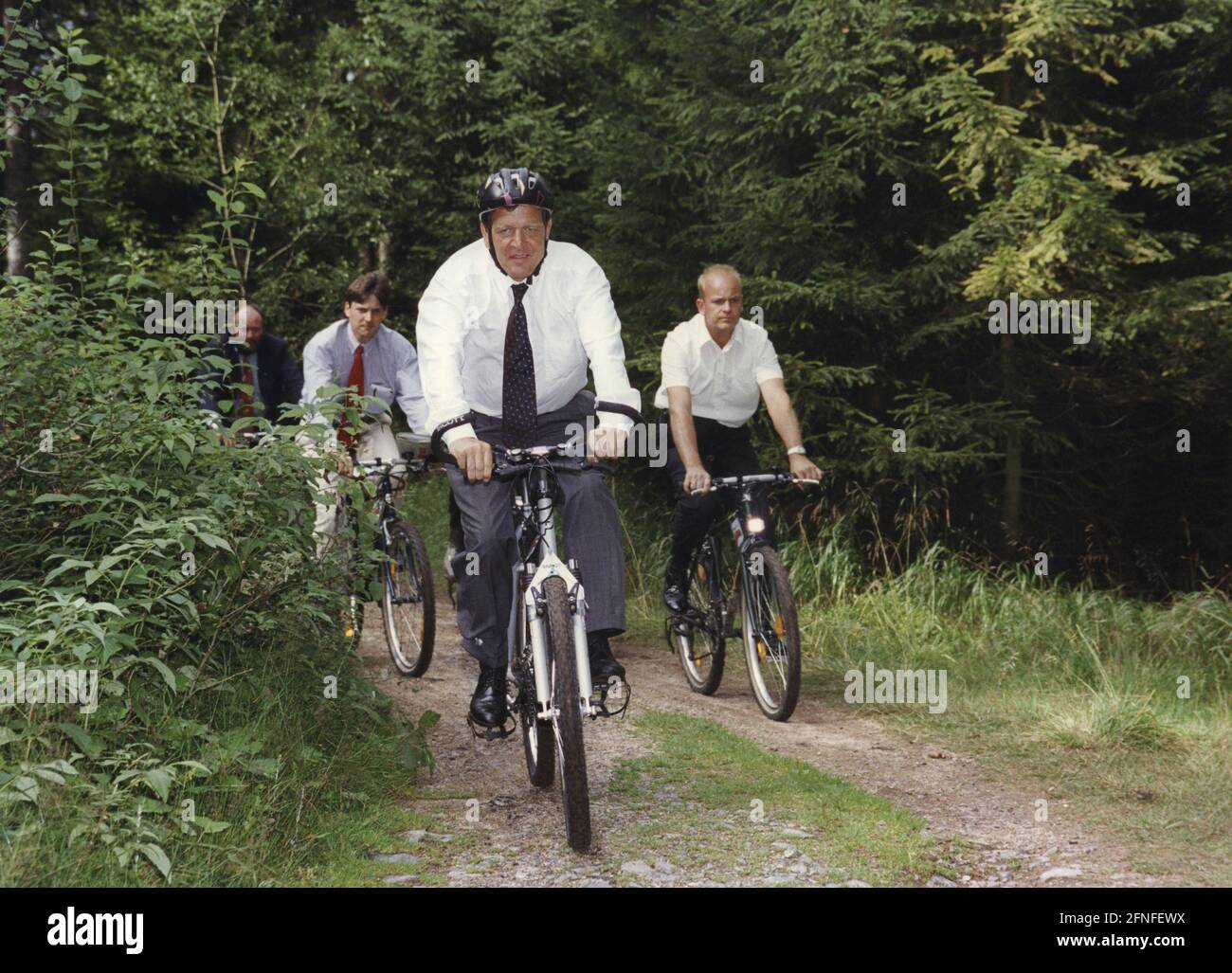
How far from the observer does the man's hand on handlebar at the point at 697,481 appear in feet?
22.5

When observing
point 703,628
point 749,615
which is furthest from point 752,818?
point 703,628

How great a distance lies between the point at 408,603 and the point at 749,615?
7.05ft

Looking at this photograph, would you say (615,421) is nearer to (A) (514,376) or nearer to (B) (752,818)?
(A) (514,376)

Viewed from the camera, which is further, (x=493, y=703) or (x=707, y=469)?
(x=707, y=469)

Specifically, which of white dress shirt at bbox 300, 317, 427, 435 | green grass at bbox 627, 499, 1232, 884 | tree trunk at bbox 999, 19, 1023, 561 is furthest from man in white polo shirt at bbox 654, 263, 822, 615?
tree trunk at bbox 999, 19, 1023, 561

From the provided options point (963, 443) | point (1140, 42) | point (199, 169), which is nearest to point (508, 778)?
point (963, 443)

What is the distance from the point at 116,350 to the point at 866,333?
24.1ft

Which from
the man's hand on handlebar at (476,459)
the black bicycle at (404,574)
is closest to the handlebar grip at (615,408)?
the man's hand on handlebar at (476,459)

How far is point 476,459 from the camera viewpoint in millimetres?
4395

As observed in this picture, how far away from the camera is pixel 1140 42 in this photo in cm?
1062

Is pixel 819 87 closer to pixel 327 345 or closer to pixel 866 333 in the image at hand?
pixel 866 333

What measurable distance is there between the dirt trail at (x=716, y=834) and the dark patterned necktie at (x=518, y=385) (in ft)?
4.83

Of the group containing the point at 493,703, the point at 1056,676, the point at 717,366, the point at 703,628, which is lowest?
the point at 1056,676

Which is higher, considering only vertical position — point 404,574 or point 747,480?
point 747,480
